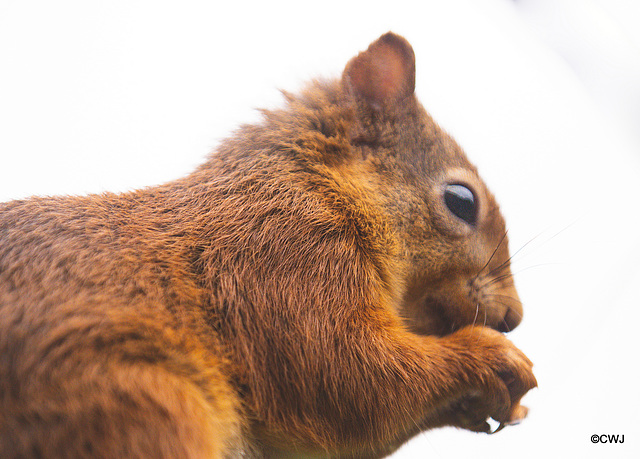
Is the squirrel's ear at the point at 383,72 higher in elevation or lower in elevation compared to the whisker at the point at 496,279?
higher

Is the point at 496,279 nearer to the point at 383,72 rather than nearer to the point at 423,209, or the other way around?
the point at 423,209

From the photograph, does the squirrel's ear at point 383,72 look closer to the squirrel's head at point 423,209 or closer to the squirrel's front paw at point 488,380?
the squirrel's head at point 423,209

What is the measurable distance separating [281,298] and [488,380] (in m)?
0.38

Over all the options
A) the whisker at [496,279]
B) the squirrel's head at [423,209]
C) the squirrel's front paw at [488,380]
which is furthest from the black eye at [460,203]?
the squirrel's front paw at [488,380]

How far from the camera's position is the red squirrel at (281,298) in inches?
25.9

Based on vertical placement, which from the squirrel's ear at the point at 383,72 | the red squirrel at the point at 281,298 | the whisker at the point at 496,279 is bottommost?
the whisker at the point at 496,279

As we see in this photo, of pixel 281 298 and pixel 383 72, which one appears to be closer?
pixel 281 298

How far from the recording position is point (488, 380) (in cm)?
85

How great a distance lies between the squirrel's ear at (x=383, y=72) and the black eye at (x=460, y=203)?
8.6 inches

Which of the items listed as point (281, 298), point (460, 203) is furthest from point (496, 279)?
point (281, 298)

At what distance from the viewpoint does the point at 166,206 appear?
0.91 metres

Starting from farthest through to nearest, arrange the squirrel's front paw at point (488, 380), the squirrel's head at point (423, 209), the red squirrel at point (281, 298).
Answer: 1. the squirrel's head at point (423, 209)
2. the squirrel's front paw at point (488, 380)
3. the red squirrel at point (281, 298)

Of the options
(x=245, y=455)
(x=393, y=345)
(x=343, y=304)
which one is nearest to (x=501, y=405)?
(x=393, y=345)

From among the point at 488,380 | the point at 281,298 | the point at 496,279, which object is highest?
the point at 281,298
